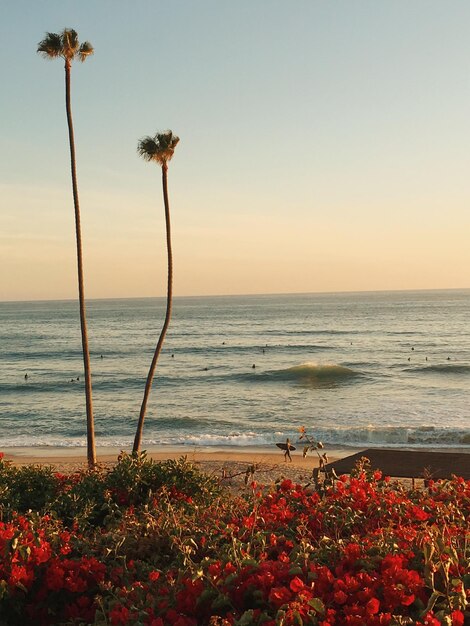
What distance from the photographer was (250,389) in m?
43.5

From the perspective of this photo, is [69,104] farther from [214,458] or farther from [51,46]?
[214,458]

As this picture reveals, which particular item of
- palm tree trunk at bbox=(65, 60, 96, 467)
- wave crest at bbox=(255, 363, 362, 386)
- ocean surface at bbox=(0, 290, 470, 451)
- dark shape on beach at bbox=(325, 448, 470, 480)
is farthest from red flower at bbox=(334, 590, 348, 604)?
wave crest at bbox=(255, 363, 362, 386)

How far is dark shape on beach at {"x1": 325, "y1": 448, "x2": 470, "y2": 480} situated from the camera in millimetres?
11539

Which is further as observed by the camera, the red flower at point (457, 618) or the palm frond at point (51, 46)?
the palm frond at point (51, 46)

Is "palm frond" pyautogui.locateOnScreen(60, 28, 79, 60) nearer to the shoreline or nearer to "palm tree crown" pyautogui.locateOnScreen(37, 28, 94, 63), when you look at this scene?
"palm tree crown" pyautogui.locateOnScreen(37, 28, 94, 63)

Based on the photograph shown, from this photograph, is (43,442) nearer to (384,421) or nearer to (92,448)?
(92,448)

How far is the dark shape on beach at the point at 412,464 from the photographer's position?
11539mm

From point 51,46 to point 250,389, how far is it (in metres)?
30.0

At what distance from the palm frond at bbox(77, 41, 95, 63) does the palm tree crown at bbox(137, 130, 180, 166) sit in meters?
2.58

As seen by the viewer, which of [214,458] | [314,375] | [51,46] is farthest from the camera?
[314,375]

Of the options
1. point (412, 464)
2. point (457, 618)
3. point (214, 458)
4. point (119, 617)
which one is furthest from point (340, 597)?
point (214, 458)

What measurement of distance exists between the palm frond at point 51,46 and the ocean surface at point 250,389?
50.5 feet

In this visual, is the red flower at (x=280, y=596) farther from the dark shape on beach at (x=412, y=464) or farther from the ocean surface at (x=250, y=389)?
the ocean surface at (x=250, y=389)

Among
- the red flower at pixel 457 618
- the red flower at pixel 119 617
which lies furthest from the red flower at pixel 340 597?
the red flower at pixel 119 617
